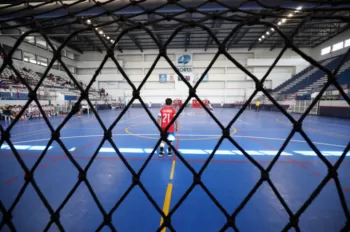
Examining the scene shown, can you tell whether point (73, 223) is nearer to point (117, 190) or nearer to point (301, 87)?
point (117, 190)

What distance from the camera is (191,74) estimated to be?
28.0 m

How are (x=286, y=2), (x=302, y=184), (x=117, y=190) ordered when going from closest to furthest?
(x=286, y=2)
(x=117, y=190)
(x=302, y=184)

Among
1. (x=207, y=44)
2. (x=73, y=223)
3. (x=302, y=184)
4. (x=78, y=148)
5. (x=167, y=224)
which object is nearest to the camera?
(x=167, y=224)

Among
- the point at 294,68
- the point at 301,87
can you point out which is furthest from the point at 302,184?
the point at 294,68

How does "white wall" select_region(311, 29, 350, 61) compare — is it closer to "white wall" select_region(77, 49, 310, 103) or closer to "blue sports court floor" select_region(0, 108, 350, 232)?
"white wall" select_region(77, 49, 310, 103)

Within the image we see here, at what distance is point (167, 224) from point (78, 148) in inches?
200

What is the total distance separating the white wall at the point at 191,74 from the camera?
2781 cm

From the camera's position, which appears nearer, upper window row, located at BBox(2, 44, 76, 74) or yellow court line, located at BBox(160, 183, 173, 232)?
yellow court line, located at BBox(160, 183, 173, 232)

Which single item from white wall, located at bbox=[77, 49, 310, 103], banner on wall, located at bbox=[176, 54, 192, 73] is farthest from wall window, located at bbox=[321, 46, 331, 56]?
banner on wall, located at bbox=[176, 54, 192, 73]

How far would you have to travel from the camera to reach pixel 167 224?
140 cm

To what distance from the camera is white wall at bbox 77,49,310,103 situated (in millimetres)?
27812

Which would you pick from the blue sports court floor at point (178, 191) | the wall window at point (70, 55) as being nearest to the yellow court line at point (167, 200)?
the blue sports court floor at point (178, 191)

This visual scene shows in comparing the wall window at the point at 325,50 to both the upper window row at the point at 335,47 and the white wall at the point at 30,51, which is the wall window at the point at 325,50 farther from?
the white wall at the point at 30,51

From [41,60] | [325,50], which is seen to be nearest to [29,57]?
[41,60]
